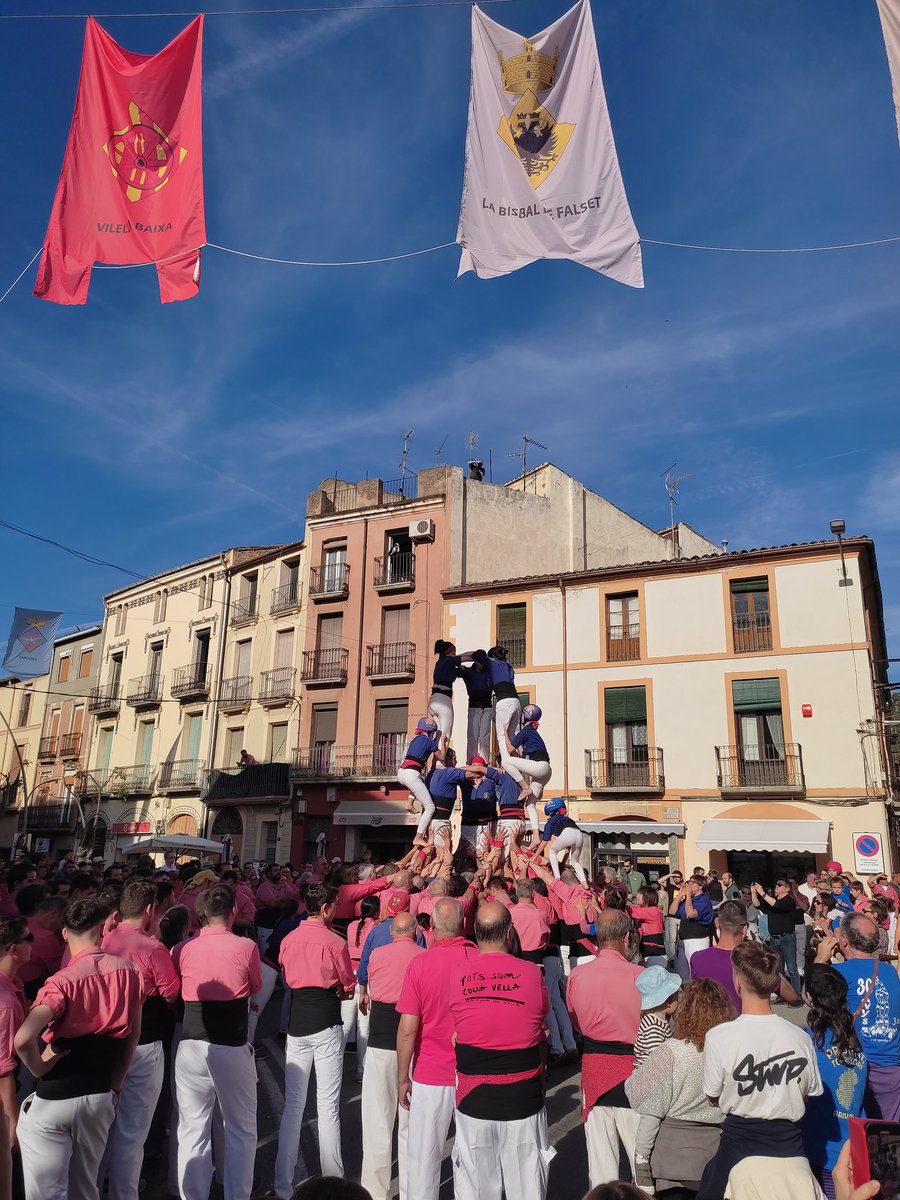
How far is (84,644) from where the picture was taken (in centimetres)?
4309

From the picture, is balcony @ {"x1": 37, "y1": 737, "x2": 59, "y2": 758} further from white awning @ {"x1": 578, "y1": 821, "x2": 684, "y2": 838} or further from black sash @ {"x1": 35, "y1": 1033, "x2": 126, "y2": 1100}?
black sash @ {"x1": 35, "y1": 1033, "x2": 126, "y2": 1100}

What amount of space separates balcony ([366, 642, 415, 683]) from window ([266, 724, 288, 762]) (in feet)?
13.3

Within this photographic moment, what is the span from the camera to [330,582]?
3272 cm

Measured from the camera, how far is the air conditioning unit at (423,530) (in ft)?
101

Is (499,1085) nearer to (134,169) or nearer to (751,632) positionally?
(134,169)

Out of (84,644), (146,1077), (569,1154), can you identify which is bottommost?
(569,1154)

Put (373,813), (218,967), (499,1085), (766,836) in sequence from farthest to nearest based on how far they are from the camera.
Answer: (373,813), (766,836), (218,967), (499,1085)

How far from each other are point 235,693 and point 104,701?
337 inches

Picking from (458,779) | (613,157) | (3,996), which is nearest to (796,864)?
(458,779)

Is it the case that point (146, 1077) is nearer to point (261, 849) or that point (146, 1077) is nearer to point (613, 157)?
point (613, 157)

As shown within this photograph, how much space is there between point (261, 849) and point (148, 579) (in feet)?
47.2

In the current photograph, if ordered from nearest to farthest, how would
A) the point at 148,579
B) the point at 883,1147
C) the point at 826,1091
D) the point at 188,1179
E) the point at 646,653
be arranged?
the point at 883,1147
the point at 826,1091
the point at 188,1179
the point at 646,653
the point at 148,579

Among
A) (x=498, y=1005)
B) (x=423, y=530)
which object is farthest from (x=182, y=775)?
(x=498, y=1005)

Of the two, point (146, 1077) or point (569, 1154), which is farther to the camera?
point (569, 1154)
